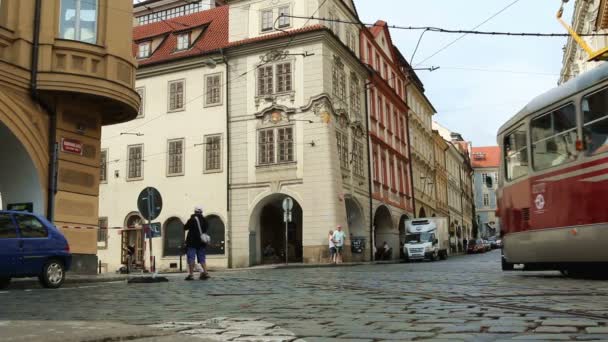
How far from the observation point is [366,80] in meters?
39.1

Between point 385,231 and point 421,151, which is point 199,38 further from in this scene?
point 421,151

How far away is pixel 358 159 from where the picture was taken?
35.4 m

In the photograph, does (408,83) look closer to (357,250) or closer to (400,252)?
(400,252)

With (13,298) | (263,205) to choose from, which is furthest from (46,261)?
(263,205)

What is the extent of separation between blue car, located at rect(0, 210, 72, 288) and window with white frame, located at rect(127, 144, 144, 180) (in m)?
23.2

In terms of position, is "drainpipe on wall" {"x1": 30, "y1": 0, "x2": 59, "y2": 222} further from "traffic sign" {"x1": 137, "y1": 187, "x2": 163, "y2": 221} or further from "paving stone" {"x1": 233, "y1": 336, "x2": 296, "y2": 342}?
"paving stone" {"x1": 233, "y1": 336, "x2": 296, "y2": 342}

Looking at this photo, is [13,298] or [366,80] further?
[366,80]

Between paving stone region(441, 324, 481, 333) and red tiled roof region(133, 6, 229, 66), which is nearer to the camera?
paving stone region(441, 324, 481, 333)

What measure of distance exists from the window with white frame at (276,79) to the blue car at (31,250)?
67.2 ft

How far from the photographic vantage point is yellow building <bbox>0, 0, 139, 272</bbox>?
16031 mm

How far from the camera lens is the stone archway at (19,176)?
16.4 metres

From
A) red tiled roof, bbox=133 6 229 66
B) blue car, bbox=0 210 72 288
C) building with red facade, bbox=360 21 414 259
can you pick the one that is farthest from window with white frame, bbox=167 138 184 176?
blue car, bbox=0 210 72 288

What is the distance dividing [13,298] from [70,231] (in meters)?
7.66

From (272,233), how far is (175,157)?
696 centimetres
